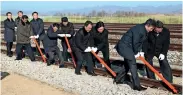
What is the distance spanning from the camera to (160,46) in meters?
9.34

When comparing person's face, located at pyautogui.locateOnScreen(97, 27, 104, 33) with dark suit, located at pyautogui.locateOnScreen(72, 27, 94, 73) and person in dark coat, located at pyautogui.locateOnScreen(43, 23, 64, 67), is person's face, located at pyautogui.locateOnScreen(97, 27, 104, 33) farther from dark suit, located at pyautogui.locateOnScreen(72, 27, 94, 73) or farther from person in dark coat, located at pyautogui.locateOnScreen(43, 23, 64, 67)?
person in dark coat, located at pyautogui.locateOnScreen(43, 23, 64, 67)

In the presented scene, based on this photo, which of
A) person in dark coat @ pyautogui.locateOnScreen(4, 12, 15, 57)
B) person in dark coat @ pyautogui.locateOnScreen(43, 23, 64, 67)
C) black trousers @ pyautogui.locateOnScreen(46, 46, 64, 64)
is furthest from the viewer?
person in dark coat @ pyautogui.locateOnScreen(4, 12, 15, 57)

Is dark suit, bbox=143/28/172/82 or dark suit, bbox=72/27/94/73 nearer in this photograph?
dark suit, bbox=143/28/172/82

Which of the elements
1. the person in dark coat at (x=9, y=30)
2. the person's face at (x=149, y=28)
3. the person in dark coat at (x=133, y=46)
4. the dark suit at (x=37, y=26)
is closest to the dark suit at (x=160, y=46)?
the person in dark coat at (x=133, y=46)

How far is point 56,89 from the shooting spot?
9766 mm

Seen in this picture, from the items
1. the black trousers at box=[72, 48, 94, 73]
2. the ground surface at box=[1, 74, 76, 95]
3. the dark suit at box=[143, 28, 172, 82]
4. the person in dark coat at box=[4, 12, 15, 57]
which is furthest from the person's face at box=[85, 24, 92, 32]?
the person in dark coat at box=[4, 12, 15, 57]

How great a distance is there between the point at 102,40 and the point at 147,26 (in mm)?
2226

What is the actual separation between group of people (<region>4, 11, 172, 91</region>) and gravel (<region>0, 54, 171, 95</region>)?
30 cm

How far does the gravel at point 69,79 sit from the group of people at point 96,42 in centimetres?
30

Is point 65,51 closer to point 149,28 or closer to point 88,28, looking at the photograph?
point 88,28

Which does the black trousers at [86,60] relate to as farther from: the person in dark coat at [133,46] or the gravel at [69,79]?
the person in dark coat at [133,46]

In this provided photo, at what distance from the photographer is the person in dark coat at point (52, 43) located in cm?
1220

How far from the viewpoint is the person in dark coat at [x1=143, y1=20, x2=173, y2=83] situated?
9.12m

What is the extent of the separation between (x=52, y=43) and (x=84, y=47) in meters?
2.20
